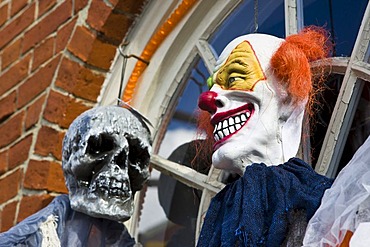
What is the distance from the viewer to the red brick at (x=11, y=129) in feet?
8.37

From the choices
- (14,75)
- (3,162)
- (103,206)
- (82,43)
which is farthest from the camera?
(14,75)

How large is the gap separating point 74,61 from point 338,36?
0.82 metres

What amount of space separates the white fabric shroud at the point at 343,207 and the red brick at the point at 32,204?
1137 mm

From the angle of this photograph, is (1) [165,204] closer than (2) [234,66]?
No

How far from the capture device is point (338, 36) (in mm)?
1894

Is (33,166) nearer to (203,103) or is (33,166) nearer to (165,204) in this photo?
(165,204)

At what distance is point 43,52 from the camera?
257cm

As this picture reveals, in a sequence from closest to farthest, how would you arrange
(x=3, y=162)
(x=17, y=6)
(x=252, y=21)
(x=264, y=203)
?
(x=264, y=203) → (x=252, y=21) → (x=3, y=162) → (x=17, y=6)

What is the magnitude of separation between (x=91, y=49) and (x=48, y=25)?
24cm

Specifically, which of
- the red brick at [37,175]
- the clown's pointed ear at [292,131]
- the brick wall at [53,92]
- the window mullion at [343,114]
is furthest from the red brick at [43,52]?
the clown's pointed ear at [292,131]

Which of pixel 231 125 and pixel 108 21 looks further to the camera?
pixel 108 21

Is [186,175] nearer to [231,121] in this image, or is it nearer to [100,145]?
[100,145]

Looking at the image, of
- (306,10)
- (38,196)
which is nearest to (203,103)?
(306,10)

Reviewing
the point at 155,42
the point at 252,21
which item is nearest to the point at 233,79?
the point at 252,21
